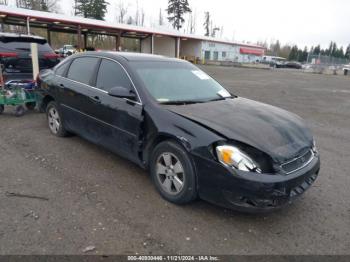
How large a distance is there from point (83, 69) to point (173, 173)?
255 cm

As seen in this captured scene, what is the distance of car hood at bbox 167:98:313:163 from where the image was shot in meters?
2.91

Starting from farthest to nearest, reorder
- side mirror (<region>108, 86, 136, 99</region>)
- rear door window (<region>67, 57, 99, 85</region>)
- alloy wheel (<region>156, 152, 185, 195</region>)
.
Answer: rear door window (<region>67, 57, 99, 85</region>) < side mirror (<region>108, 86, 136, 99</region>) < alloy wheel (<region>156, 152, 185, 195</region>)

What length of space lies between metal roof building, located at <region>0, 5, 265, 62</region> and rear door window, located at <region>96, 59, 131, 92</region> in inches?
893

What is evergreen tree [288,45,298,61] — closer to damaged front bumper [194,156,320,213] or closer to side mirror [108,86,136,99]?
side mirror [108,86,136,99]

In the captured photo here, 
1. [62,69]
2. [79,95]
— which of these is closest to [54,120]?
[62,69]

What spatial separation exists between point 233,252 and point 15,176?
3003 mm

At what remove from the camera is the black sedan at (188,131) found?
9.18 feet

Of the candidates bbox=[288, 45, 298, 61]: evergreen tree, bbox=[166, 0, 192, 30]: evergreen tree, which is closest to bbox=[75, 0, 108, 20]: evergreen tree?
bbox=[166, 0, 192, 30]: evergreen tree

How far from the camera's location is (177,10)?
245 ft

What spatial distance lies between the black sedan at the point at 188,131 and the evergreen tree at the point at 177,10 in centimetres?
7537

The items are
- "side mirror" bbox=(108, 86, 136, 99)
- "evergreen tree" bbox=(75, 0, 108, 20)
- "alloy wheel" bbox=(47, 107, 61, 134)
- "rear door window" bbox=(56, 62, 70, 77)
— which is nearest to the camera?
"side mirror" bbox=(108, 86, 136, 99)

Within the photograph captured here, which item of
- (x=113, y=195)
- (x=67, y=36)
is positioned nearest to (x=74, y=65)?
(x=113, y=195)

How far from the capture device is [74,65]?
16.3ft

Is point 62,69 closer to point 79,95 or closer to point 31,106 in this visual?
point 79,95
